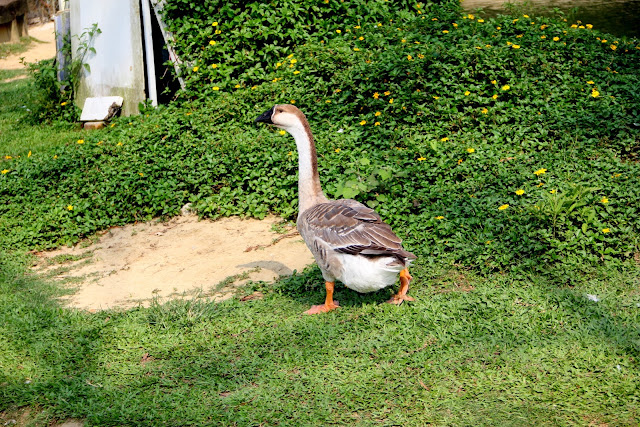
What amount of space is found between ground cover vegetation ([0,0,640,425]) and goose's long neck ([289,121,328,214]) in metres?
0.70

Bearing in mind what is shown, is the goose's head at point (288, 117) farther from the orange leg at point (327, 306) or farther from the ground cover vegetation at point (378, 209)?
the orange leg at point (327, 306)

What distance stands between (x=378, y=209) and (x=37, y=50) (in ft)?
38.7

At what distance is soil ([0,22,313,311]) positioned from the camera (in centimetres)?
566

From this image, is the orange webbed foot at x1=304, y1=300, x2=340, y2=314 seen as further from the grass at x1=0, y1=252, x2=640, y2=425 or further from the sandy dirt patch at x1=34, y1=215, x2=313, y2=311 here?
the sandy dirt patch at x1=34, y1=215, x2=313, y2=311

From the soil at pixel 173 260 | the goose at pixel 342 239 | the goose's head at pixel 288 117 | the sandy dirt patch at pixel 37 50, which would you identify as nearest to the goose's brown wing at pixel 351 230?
the goose at pixel 342 239

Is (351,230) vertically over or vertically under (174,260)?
over

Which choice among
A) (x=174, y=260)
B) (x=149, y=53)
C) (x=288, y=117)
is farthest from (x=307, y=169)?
(x=149, y=53)

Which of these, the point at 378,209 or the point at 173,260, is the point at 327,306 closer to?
the point at 378,209

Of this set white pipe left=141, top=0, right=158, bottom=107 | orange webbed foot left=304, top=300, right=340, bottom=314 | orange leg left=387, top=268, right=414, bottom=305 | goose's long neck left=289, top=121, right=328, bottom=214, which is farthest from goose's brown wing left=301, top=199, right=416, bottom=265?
white pipe left=141, top=0, right=158, bottom=107

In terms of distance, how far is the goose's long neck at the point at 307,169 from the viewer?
5.14 metres

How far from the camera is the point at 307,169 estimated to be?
5156mm

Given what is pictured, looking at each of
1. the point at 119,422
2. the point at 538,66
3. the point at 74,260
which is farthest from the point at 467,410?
the point at 538,66

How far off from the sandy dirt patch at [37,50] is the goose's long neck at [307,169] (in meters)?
10.4

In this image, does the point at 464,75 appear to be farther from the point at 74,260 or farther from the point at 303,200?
the point at 74,260
